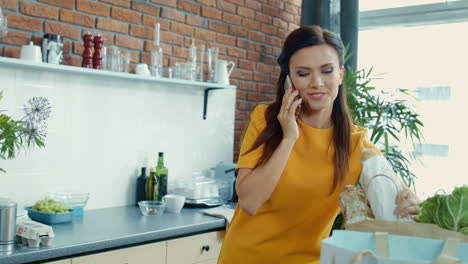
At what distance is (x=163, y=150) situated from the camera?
3268 millimetres

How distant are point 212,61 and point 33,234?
6.10 feet

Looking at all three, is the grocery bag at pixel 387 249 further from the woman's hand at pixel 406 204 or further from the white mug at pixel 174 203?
the white mug at pixel 174 203

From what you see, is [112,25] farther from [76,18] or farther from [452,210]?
[452,210]

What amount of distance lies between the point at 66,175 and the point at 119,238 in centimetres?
72

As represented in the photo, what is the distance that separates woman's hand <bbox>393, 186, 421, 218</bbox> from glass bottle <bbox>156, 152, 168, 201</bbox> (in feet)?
6.66

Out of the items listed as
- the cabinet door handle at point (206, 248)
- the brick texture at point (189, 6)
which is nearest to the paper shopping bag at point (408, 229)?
the cabinet door handle at point (206, 248)

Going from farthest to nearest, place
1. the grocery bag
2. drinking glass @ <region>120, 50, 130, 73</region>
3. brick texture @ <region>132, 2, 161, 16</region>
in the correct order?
1. brick texture @ <region>132, 2, 161, 16</region>
2. drinking glass @ <region>120, 50, 130, 73</region>
3. the grocery bag

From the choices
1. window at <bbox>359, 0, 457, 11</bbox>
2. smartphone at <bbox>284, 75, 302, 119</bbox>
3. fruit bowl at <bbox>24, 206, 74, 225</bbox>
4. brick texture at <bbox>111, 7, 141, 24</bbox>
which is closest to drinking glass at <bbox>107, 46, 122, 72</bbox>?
brick texture at <bbox>111, 7, 141, 24</bbox>

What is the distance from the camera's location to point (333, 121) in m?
1.71

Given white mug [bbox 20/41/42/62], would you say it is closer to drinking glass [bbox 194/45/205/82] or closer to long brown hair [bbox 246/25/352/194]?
drinking glass [bbox 194/45/205/82]

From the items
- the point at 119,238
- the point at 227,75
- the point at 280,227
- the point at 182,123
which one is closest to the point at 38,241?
the point at 119,238

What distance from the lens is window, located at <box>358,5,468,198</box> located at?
12.3ft

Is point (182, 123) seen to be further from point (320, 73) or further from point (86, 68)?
point (320, 73)

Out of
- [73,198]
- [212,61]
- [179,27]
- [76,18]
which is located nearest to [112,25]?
[76,18]
